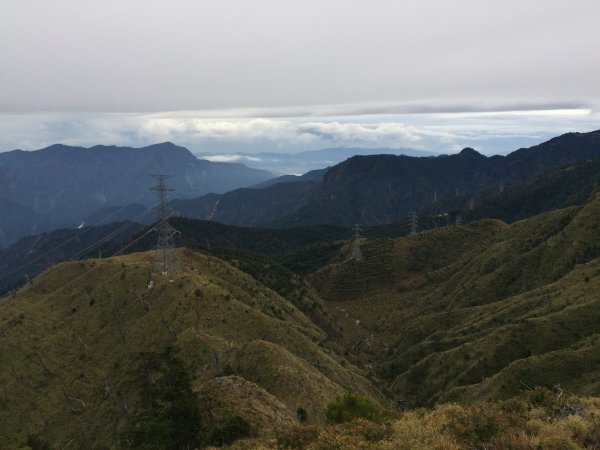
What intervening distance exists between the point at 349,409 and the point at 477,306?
68265 millimetres

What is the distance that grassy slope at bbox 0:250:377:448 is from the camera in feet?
163

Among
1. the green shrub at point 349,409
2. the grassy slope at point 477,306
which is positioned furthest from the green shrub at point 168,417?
the grassy slope at point 477,306

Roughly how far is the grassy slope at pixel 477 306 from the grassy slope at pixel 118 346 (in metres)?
16.2

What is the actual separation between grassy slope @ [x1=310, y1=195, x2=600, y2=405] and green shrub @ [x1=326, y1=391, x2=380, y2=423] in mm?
23695

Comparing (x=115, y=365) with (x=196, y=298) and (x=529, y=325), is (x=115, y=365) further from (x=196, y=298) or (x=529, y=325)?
(x=529, y=325)

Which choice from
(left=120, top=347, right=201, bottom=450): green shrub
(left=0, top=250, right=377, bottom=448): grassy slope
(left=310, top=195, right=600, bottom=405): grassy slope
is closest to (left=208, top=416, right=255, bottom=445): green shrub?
(left=120, top=347, right=201, bottom=450): green shrub

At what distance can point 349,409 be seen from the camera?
112 ft

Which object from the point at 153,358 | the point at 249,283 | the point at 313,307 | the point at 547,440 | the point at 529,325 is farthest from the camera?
the point at 313,307

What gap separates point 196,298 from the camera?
6806 cm

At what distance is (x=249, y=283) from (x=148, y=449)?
67.1 meters

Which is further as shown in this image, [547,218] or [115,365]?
[547,218]

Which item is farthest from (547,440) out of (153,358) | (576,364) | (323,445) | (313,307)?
(313,307)

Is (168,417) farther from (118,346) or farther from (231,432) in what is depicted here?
(118,346)

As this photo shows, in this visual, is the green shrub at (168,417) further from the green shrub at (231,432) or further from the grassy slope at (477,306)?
the grassy slope at (477,306)
